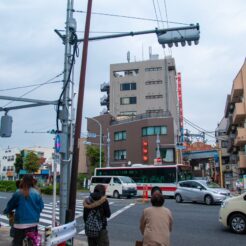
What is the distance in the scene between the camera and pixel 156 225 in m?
5.56

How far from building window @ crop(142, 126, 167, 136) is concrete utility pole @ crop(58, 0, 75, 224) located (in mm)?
40408

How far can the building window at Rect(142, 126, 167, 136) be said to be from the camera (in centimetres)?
5016

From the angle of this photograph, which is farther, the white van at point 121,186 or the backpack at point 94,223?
the white van at point 121,186

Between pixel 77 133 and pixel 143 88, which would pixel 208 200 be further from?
pixel 143 88

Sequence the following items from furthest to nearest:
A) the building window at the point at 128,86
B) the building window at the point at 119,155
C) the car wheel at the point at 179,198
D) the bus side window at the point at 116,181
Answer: the building window at the point at 128,86 < the building window at the point at 119,155 < the bus side window at the point at 116,181 < the car wheel at the point at 179,198

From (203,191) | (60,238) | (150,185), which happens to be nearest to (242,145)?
(150,185)

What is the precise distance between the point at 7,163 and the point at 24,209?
4081 inches

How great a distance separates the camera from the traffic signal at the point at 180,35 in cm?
981

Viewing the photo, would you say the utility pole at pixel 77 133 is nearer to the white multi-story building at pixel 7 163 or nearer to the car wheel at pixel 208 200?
the car wheel at pixel 208 200

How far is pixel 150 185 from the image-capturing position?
33.7 meters

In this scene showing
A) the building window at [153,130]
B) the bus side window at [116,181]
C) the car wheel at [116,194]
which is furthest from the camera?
the building window at [153,130]

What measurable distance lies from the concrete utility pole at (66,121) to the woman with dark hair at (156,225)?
11.0 feet

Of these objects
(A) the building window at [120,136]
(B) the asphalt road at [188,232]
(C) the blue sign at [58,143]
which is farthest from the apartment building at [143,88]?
(C) the blue sign at [58,143]

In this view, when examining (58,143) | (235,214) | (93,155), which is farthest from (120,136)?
(58,143)
